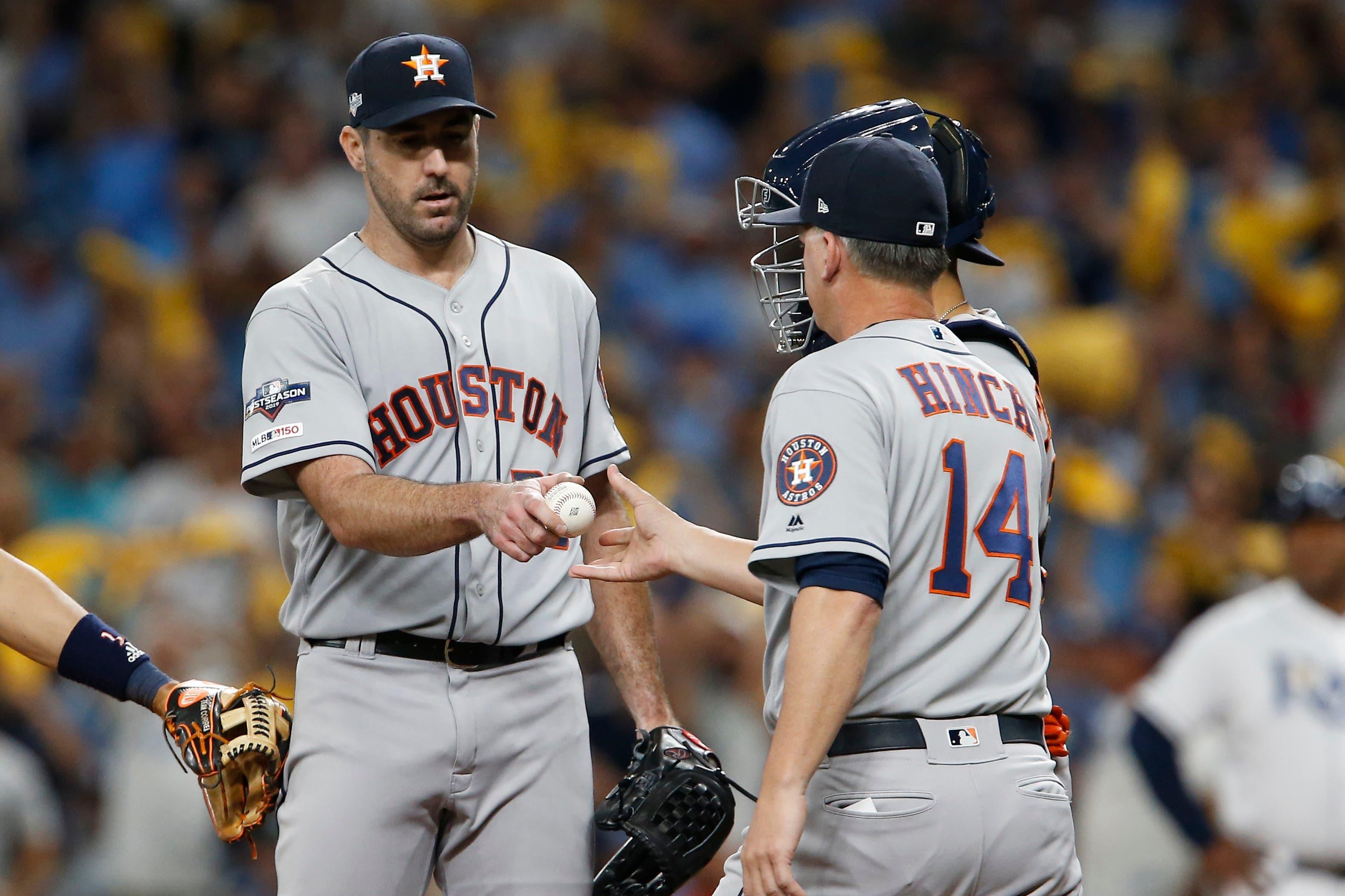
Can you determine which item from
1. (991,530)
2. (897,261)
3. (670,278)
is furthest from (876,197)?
(670,278)

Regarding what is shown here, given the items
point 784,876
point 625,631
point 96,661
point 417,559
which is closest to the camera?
point 784,876

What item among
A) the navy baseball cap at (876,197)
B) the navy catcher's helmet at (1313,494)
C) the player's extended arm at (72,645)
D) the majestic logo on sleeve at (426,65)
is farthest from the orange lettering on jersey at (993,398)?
the navy catcher's helmet at (1313,494)

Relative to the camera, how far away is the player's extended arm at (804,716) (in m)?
2.66

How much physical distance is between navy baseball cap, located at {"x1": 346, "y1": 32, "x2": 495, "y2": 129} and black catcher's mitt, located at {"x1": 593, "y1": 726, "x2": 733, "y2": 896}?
54.1 inches

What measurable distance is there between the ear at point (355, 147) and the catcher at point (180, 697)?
3.54 feet

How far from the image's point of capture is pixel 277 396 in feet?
10.5

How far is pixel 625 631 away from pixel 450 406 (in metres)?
0.63

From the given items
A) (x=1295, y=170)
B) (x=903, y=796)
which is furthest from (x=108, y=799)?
(x=1295, y=170)

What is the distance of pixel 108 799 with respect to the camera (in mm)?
6371

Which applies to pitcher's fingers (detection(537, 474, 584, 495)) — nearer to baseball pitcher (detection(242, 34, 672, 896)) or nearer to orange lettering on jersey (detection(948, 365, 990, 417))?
baseball pitcher (detection(242, 34, 672, 896))

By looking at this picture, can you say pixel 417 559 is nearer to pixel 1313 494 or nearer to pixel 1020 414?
pixel 1020 414

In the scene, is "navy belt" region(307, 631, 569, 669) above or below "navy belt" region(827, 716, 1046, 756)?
above

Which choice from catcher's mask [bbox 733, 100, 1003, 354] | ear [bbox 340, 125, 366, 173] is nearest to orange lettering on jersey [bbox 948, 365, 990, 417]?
catcher's mask [bbox 733, 100, 1003, 354]

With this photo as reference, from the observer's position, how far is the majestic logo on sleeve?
328cm
